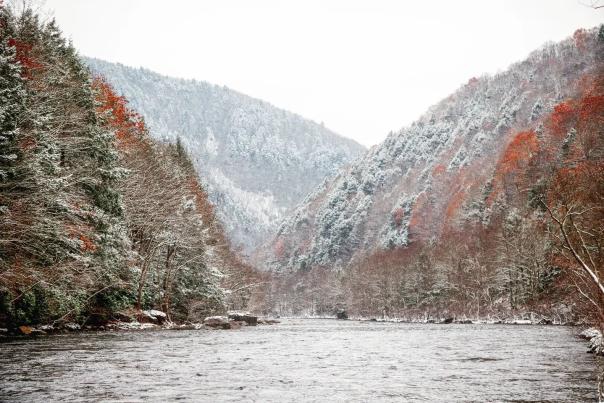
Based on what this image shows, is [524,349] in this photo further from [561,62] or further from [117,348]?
[561,62]

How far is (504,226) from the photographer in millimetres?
78750

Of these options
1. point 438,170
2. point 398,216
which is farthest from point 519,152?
point 438,170

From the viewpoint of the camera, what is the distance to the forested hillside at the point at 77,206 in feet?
71.7

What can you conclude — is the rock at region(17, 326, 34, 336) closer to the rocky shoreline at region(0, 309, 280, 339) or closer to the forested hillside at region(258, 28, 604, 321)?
the rocky shoreline at region(0, 309, 280, 339)

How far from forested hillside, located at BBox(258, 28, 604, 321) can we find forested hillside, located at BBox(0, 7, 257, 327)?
63.4 ft

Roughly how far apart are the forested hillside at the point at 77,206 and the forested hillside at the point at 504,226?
19.3 metres

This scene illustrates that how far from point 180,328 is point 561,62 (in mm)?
195160

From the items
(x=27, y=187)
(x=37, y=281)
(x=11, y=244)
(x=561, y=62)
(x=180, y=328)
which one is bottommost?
(x=180, y=328)

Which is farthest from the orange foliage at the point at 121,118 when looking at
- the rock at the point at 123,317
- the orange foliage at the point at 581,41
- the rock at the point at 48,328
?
the orange foliage at the point at 581,41

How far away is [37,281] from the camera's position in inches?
905

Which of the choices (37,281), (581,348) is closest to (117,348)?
(37,281)

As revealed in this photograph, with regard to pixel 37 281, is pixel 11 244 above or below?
above

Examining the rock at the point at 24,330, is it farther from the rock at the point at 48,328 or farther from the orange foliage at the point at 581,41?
the orange foliage at the point at 581,41

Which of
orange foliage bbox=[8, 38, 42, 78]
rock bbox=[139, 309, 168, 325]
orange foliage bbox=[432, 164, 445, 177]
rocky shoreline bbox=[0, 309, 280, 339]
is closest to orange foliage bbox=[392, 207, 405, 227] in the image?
orange foliage bbox=[432, 164, 445, 177]
